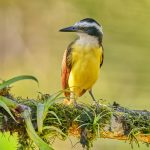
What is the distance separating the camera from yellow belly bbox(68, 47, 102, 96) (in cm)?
530

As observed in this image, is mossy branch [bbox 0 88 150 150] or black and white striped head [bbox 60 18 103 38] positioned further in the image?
black and white striped head [bbox 60 18 103 38]

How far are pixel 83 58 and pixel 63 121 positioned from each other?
249cm

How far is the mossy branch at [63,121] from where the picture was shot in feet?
8.64

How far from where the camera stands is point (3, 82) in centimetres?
267

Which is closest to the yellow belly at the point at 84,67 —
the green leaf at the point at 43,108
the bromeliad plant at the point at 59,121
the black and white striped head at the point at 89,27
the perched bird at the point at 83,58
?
the perched bird at the point at 83,58

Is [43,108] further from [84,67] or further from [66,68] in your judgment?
[66,68]

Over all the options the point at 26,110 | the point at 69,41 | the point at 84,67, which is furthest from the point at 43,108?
the point at 69,41

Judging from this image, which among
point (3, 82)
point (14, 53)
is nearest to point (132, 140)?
point (3, 82)

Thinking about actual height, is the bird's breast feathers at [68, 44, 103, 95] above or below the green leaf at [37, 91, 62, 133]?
above

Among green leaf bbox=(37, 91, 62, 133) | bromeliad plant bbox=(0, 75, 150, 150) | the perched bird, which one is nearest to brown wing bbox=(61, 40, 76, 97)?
the perched bird

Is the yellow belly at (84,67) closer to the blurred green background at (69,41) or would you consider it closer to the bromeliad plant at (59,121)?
the blurred green background at (69,41)

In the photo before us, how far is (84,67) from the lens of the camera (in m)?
5.31

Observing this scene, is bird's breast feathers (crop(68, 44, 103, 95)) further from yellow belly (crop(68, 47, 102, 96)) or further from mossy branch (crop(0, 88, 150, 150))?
mossy branch (crop(0, 88, 150, 150))

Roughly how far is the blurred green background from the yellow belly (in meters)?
0.08
